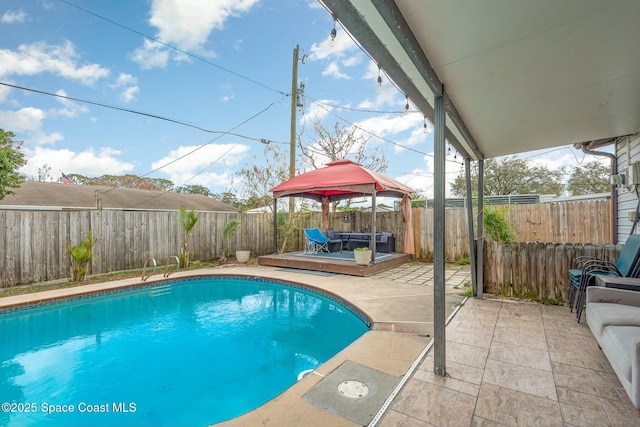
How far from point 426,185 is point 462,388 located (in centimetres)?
1604

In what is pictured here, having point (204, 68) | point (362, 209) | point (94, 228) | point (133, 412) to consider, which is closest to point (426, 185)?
point (362, 209)

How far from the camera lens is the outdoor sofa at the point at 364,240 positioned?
30.7 feet

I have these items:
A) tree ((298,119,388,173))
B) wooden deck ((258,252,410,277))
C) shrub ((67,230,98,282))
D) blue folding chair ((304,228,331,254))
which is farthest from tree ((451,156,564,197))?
shrub ((67,230,98,282))

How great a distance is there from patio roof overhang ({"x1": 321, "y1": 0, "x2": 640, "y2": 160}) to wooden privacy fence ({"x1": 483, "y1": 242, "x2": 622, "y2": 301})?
6.12ft

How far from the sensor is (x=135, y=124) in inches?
451

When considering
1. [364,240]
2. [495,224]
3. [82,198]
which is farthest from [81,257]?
[495,224]

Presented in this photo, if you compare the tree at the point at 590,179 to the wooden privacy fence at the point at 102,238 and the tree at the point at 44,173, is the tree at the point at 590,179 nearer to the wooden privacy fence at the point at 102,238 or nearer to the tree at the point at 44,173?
the wooden privacy fence at the point at 102,238

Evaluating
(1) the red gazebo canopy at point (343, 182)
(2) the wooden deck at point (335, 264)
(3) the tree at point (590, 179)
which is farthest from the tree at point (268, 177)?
(3) the tree at point (590, 179)

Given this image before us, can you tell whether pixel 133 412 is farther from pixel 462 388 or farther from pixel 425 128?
pixel 425 128

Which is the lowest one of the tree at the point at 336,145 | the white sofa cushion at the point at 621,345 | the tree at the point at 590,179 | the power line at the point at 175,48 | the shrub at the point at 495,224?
the white sofa cushion at the point at 621,345

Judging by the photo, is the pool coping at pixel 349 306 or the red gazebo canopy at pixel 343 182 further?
the red gazebo canopy at pixel 343 182

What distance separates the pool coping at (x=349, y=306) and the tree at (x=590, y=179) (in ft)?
49.4

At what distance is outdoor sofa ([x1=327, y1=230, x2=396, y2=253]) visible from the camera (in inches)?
368

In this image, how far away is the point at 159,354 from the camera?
Answer: 3516mm
